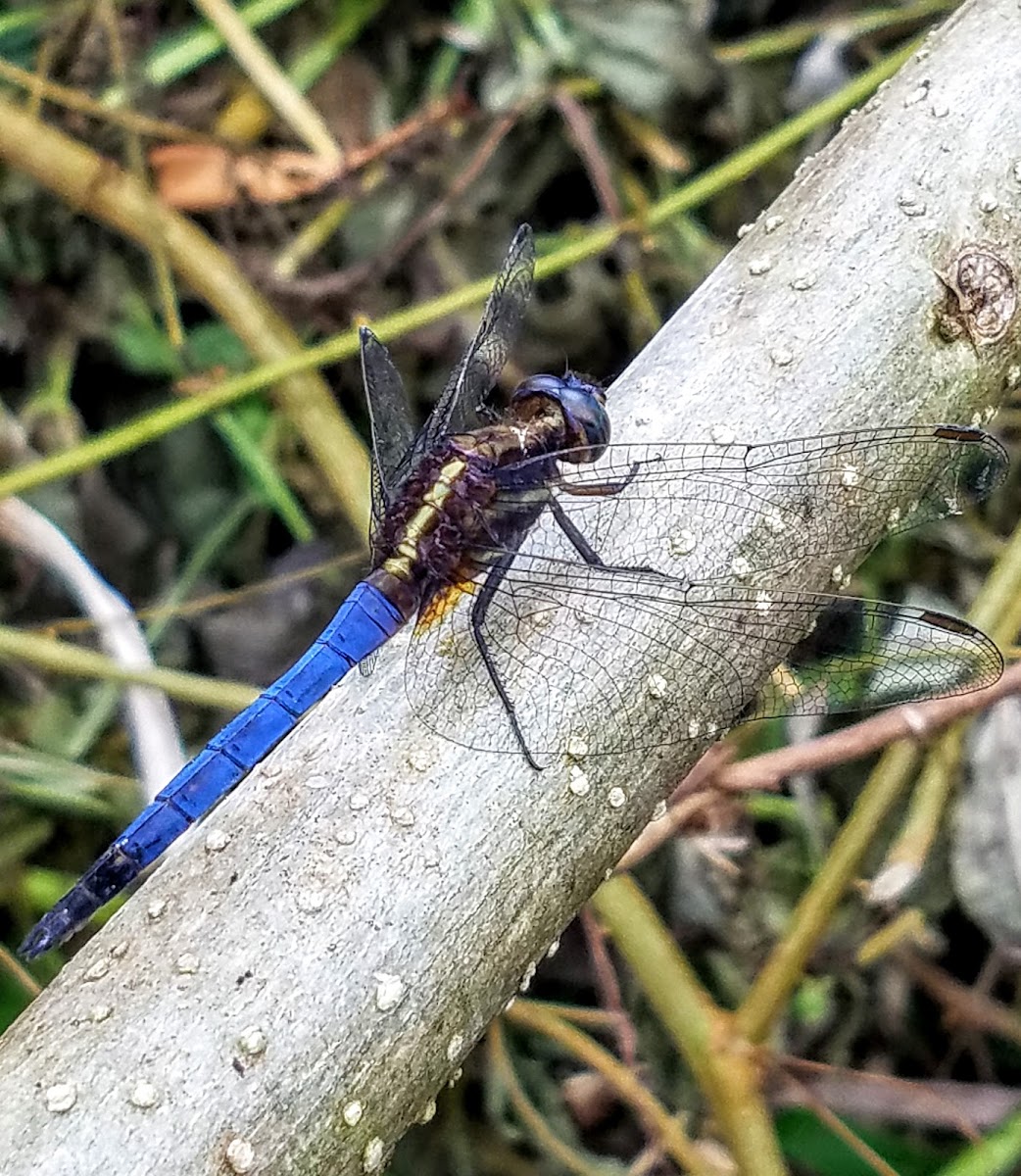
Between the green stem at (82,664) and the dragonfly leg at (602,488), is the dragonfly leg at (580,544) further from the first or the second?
the green stem at (82,664)

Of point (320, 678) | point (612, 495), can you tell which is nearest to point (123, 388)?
point (320, 678)

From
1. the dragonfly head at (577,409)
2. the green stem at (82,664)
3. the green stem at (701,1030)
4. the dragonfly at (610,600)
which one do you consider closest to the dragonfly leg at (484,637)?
the dragonfly at (610,600)

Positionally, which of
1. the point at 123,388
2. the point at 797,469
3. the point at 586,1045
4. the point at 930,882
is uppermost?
the point at 123,388

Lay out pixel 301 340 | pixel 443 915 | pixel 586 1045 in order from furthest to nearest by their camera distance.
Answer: pixel 301 340
pixel 586 1045
pixel 443 915

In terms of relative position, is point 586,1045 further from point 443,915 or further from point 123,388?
point 123,388

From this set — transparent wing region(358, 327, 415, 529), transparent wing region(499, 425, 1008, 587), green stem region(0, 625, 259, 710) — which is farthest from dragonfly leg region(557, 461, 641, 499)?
green stem region(0, 625, 259, 710)

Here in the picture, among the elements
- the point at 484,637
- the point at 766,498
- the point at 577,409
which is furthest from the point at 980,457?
the point at 484,637

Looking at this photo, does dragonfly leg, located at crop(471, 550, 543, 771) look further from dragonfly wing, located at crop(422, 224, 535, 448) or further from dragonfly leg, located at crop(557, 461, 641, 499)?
dragonfly wing, located at crop(422, 224, 535, 448)
